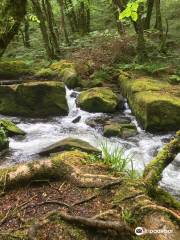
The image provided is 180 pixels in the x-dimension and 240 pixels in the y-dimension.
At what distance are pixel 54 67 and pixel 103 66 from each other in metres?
2.09

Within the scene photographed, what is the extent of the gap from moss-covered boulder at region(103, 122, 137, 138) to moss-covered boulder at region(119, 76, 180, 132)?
15.8 inches

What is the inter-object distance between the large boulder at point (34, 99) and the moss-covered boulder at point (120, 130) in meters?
2.46

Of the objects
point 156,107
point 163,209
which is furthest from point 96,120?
point 163,209

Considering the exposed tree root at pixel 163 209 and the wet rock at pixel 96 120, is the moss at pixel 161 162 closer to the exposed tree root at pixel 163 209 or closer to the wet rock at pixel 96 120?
the exposed tree root at pixel 163 209

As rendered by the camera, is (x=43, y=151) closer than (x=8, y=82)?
Yes

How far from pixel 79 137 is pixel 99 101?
213 cm

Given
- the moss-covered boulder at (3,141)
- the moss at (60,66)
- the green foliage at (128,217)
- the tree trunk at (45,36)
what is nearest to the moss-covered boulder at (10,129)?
the moss-covered boulder at (3,141)

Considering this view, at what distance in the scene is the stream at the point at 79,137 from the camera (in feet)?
27.8

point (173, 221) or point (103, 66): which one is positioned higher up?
Answer: point (173, 221)

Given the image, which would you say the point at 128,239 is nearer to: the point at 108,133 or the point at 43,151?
the point at 43,151

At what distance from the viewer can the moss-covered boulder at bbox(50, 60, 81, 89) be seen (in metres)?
14.4

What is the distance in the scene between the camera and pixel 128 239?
11.8ft

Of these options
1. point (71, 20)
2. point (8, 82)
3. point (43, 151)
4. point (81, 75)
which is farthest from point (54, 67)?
point (71, 20)

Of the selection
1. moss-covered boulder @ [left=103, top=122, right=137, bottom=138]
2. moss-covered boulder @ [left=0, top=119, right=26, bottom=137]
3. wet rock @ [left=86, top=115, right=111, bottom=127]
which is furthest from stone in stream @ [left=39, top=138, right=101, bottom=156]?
wet rock @ [left=86, top=115, right=111, bottom=127]
